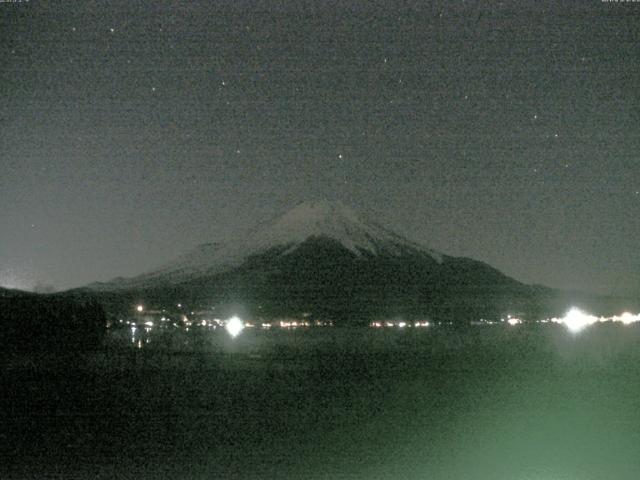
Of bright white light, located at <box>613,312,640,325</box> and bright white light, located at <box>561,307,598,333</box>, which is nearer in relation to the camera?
bright white light, located at <box>561,307,598,333</box>

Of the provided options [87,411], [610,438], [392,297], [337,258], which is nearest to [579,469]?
[610,438]

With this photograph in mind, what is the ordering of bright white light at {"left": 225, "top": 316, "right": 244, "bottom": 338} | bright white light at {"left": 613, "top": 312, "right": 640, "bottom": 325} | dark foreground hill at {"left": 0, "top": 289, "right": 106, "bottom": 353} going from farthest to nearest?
bright white light at {"left": 613, "top": 312, "right": 640, "bottom": 325}
bright white light at {"left": 225, "top": 316, "right": 244, "bottom": 338}
dark foreground hill at {"left": 0, "top": 289, "right": 106, "bottom": 353}

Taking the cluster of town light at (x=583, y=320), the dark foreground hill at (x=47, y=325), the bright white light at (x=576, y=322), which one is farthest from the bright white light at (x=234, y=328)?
the cluster of town light at (x=583, y=320)

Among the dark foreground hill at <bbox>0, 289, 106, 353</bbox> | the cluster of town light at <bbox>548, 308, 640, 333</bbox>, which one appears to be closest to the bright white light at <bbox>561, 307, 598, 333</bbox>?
the cluster of town light at <bbox>548, 308, 640, 333</bbox>

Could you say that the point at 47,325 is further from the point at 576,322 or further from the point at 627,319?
the point at 627,319

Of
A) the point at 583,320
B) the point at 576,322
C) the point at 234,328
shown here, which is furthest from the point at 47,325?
the point at 583,320

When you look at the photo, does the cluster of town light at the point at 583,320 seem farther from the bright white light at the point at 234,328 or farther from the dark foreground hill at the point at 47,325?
the dark foreground hill at the point at 47,325

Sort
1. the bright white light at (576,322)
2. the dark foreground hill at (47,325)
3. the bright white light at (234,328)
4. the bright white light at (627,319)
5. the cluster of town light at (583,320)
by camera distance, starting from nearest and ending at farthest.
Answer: the dark foreground hill at (47,325), the bright white light at (234,328), the bright white light at (576,322), the cluster of town light at (583,320), the bright white light at (627,319)

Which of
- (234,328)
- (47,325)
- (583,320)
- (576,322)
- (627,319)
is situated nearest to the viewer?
(47,325)

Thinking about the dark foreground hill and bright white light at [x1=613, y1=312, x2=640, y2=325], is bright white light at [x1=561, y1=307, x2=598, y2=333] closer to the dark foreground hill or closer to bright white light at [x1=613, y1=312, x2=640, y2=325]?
bright white light at [x1=613, y1=312, x2=640, y2=325]

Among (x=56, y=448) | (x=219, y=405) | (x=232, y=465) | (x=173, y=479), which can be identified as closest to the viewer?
(x=173, y=479)

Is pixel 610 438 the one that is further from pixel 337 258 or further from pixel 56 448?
pixel 337 258
